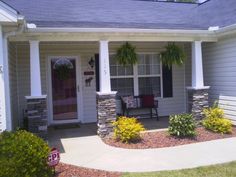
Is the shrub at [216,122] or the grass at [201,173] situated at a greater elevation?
the shrub at [216,122]

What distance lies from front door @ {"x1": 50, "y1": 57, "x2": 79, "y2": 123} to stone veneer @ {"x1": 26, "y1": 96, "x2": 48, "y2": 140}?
102 inches

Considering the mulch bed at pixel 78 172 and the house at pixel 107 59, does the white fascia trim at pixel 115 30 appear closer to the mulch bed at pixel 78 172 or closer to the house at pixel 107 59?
the house at pixel 107 59

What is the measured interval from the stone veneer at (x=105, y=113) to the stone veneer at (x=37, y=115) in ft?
4.76

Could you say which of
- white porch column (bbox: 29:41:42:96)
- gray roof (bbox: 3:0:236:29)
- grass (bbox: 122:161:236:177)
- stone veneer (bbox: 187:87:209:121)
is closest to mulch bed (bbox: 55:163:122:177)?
grass (bbox: 122:161:236:177)

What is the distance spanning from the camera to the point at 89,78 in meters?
10.9

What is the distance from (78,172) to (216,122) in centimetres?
459

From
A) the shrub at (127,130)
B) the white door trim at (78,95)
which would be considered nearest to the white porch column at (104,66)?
the shrub at (127,130)

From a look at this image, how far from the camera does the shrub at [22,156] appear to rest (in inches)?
188

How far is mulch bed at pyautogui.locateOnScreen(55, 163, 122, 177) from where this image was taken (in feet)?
18.6

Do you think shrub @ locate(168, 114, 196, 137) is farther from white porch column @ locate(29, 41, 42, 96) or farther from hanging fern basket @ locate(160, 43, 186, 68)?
white porch column @ locate(29, 41, 42, 96)

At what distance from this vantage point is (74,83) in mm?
10867

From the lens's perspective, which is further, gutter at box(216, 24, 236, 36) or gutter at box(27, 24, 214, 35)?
gutter at box(216, 24, 236, 36)

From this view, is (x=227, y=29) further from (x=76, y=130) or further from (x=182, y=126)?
(x=76, y=130)

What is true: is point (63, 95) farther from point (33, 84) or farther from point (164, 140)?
point (164, 140)
